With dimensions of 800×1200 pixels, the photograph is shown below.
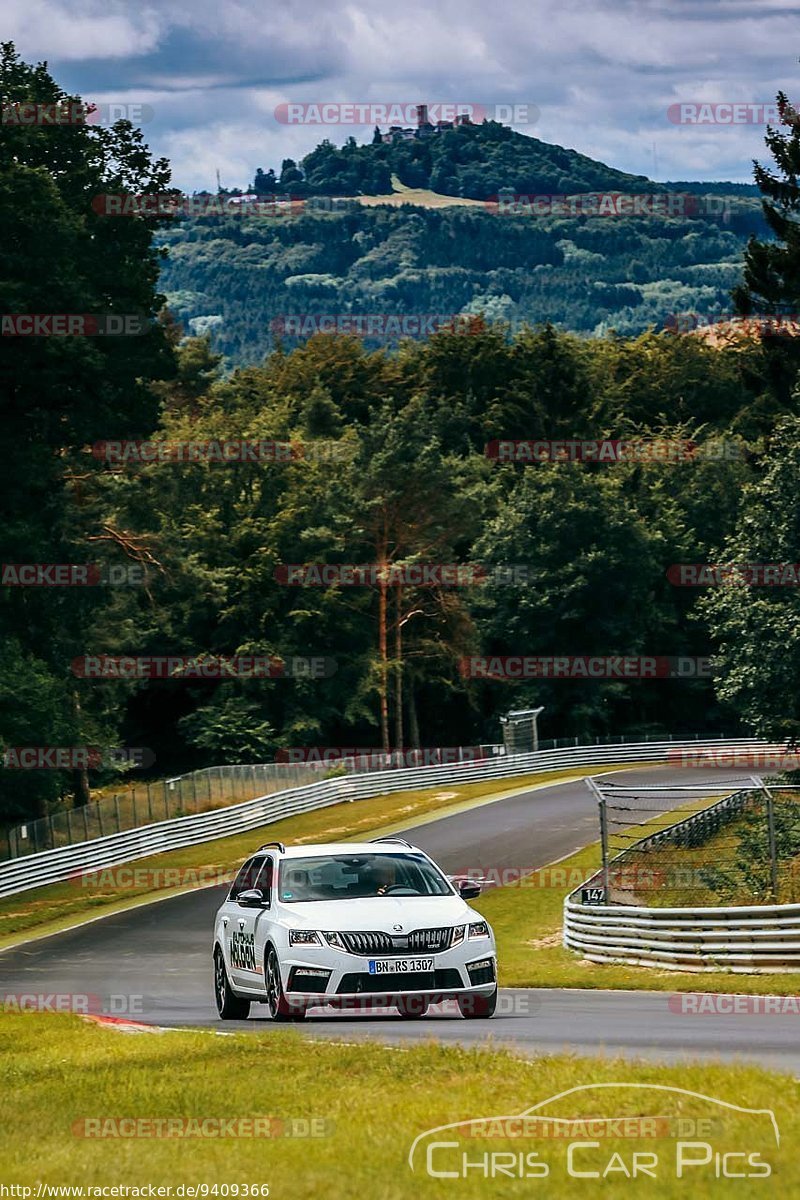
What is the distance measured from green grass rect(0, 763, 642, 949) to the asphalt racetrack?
1.37 meters

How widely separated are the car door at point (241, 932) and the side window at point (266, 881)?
0.11 metres

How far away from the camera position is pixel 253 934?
16484mm

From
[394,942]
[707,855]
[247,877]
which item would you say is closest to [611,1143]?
[394,942]

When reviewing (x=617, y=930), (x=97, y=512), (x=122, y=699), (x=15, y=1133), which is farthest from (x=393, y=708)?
(x=15, y=1133)

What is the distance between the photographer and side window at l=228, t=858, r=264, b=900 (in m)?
17.4

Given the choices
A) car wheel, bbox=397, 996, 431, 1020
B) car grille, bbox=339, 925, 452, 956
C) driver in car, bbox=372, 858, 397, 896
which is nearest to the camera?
car grille, bbox=339, 925, 452, 956

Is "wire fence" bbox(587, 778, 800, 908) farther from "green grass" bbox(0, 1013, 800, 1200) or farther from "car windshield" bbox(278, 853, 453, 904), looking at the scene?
"green grass" bbox(0, 1013, 800, 1200)

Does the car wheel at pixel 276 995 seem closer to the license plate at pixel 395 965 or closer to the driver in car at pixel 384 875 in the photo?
the license plate at pixel 395 965

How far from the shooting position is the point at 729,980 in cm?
2127

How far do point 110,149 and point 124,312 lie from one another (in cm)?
532

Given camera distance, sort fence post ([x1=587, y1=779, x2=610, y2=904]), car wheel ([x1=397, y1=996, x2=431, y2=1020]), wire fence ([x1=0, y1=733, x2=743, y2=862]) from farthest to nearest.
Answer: wire fence ([x1=0, y1=733, x2=743, y2=862])
fence post ([x1=587, y1=779, x2=610, y2=904])
car wheel ([x1=397, y1=996, x2=431, y2=1020])

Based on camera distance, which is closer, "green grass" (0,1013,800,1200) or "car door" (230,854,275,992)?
"green grass" (0,1013,800,1200)

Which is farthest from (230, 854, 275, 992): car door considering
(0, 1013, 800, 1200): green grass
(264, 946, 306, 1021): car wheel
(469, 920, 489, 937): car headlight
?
(0, 1013, 800, 1200): green grass

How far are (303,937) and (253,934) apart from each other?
1.10m
